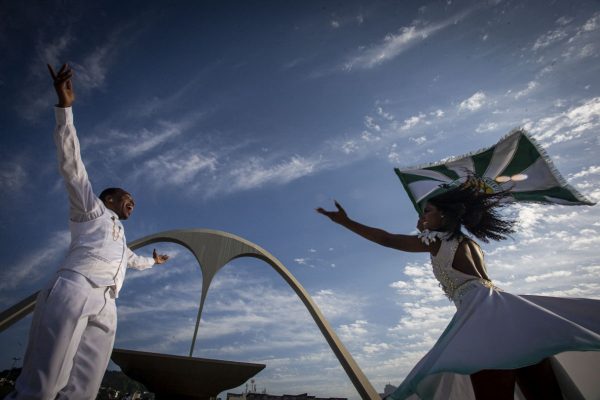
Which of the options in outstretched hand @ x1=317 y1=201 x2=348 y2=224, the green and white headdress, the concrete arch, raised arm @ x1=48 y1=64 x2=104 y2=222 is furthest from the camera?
the concrete arch

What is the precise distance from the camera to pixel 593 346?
1.43 m

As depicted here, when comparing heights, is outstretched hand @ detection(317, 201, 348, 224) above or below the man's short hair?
below

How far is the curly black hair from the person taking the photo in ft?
8.20

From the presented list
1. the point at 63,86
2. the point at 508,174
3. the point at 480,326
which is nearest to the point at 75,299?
the point at 63,86

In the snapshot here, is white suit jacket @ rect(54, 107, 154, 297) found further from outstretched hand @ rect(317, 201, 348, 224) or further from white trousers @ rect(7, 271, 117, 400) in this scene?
outstretched hand @ rect(317, 201, 348, 224)

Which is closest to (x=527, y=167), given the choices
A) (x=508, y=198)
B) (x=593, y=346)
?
(x=508, y=198)

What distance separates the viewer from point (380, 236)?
2559mm

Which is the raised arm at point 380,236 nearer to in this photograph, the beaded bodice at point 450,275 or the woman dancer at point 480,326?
the woman dancer at point 480,326

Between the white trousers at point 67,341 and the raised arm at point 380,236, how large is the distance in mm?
1953

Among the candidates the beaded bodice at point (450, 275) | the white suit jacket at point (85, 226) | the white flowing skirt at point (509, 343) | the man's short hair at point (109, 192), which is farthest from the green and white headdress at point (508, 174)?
the man's short hair at point (109, 192)

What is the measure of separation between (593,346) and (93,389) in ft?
10.1

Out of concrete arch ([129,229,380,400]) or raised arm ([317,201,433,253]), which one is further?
concrete arch ([129,229,380,400])

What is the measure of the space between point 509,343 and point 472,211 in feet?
4.11

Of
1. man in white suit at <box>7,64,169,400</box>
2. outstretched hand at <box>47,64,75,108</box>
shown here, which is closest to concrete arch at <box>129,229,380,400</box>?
man in white suit at <box>7,64,169,400</box>
